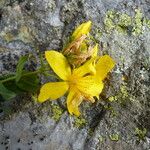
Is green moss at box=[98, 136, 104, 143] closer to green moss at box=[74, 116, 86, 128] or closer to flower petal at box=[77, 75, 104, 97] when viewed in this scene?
green moss at box=[74, 116, 86, 128]

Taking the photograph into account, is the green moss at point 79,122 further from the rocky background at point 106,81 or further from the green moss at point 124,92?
the green moss at point 124,92

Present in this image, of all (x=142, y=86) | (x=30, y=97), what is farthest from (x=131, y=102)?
(x=30, y=97)

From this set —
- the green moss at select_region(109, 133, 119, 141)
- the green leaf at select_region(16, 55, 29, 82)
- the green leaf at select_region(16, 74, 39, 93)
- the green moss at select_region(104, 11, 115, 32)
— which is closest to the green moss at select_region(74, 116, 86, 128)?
the green moss at select_region(109, 133, 119, 141)

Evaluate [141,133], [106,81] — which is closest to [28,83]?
[106,81]

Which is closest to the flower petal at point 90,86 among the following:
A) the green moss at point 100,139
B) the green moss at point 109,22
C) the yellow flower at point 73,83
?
the yellow flower at point 73,83

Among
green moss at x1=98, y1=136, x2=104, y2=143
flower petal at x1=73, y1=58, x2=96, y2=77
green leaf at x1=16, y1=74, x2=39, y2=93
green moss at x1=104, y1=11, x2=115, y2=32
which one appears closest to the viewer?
flower petal at x1=73, y1=58, x2=96, y2=77

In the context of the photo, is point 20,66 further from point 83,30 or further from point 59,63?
point 83,30
